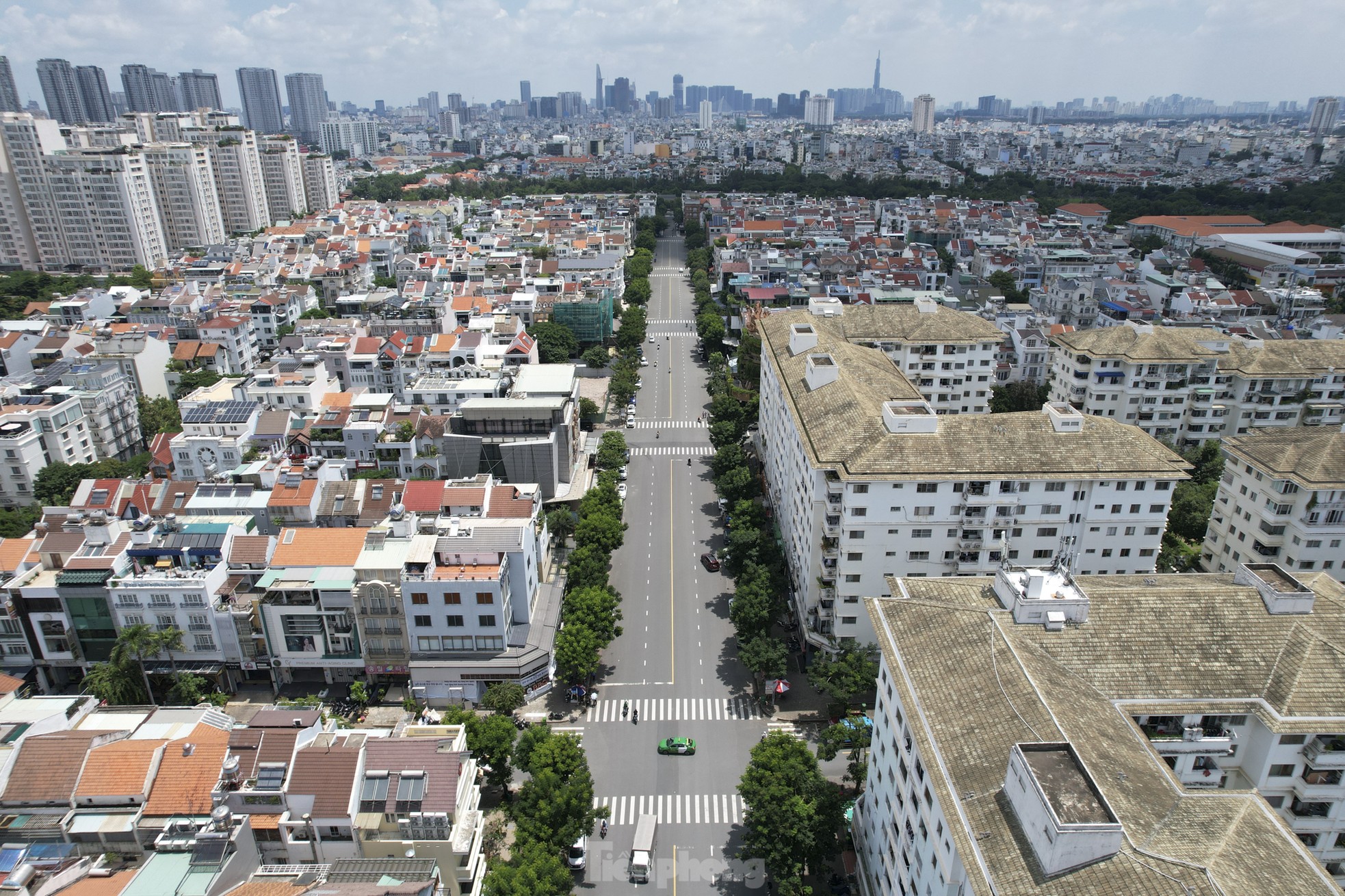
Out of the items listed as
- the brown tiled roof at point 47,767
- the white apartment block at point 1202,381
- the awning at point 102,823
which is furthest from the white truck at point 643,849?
the white apartment block at point 1202,381

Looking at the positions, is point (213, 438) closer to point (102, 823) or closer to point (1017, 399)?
point (102, 823)

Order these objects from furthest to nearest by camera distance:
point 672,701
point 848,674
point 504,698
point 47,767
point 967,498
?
point 672,701
point 967,498
point 504,698
point 848,674
point 47,767

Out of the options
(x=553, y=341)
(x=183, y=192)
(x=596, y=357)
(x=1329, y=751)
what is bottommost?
(x=596, y=357)

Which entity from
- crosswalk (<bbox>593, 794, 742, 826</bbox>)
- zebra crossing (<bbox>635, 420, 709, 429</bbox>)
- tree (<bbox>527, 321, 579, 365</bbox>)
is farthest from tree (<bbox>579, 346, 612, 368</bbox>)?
crosswalk (<bbox>593, 794, 742, 826</bbox>)

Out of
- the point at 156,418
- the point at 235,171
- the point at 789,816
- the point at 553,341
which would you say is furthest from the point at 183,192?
the point at 789,816

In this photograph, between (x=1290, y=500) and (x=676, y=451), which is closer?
(x=1290, y=500)

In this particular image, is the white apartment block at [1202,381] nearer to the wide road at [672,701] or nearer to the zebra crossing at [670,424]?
the wide road at [672,701]

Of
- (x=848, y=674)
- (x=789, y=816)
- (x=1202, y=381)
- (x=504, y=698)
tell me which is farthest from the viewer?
(x=1202, y=381)

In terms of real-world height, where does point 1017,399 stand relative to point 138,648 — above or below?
above
